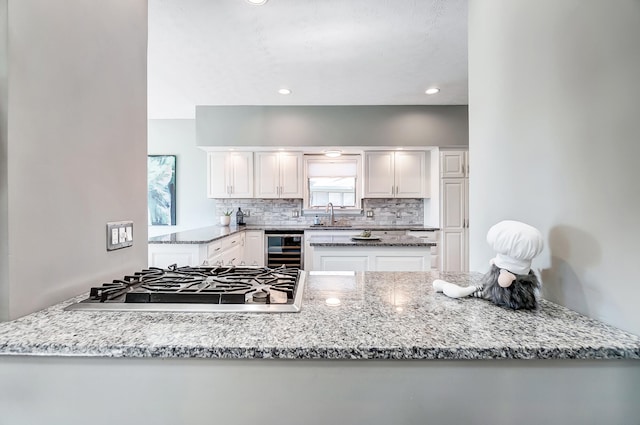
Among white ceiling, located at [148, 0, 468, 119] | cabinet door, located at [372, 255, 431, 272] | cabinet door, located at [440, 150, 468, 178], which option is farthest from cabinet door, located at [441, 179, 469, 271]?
cabinet door, located at [372, 255, 431, 272]

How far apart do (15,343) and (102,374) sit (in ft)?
0.64

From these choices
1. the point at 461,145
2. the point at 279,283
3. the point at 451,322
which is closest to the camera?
the point at 451,322

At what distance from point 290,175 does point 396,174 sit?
1.63m

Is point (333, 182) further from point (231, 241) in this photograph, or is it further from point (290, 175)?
point (231, 241)

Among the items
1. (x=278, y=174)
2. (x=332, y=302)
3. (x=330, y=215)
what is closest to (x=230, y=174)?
(x=278, y=174)

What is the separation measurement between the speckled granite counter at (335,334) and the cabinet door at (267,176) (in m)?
3.75

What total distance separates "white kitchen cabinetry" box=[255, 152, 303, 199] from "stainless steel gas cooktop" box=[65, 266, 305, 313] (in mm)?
3464

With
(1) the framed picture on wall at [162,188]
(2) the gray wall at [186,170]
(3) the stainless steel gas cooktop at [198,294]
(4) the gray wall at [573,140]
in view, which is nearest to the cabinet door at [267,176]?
(2) the gray wall at [186,170]

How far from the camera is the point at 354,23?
2.26m

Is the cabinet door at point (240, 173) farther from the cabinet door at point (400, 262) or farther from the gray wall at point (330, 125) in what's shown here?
the cabinet door at point (400, 262)

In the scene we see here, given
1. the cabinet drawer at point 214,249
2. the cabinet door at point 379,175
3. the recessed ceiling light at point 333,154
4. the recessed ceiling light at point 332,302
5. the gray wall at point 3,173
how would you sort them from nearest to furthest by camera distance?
1. the gray wall at point 3,173
2. the recessed ceiling light at point 332,302
3. the cabinet drawer at point 214,249
4. the cabinet door at point 379,175
5. the recessed ceiling light at point 333,154

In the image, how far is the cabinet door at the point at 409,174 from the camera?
4512mm

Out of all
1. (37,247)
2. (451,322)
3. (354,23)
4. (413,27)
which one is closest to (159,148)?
(354,23)

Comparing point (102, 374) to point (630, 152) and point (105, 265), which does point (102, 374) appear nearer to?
point (105, 265)
